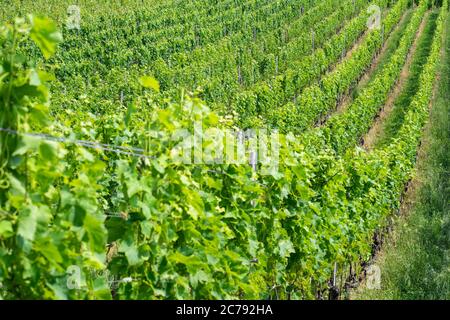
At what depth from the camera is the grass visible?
7.72 metres

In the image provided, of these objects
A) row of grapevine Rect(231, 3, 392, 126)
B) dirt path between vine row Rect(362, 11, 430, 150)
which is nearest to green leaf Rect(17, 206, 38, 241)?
row of grapevine Rect(231, 3, 392, 126)

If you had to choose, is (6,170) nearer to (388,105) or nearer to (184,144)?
(184,144)

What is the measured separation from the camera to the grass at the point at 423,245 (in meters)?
7.72

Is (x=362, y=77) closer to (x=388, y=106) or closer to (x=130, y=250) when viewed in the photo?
(x=388, y=106)

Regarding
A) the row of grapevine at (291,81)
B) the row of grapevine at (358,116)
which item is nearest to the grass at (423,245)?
the row of grapevine at (358,116)

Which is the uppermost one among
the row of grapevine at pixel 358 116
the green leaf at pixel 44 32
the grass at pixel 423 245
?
the row of grapevine at pixel 358 116

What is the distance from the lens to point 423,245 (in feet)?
31.0

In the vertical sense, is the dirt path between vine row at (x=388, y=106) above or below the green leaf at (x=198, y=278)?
above

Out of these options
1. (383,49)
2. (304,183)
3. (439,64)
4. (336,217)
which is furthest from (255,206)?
(383,49)

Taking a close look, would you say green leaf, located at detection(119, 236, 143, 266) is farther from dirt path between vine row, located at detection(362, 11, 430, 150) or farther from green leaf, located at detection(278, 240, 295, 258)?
dirt path between vine row, located at detection(362, 11, 430, 150)

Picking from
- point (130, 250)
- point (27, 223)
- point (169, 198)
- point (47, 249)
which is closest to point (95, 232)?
point (47, 249)

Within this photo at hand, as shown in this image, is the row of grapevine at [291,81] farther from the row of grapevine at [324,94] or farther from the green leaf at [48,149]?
the green leaf at [48,149]

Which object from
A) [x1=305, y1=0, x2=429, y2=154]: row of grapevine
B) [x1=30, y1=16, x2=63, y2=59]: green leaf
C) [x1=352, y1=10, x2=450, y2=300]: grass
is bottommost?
[x1=352, y1=10, x2=450, y2=300]: grass
